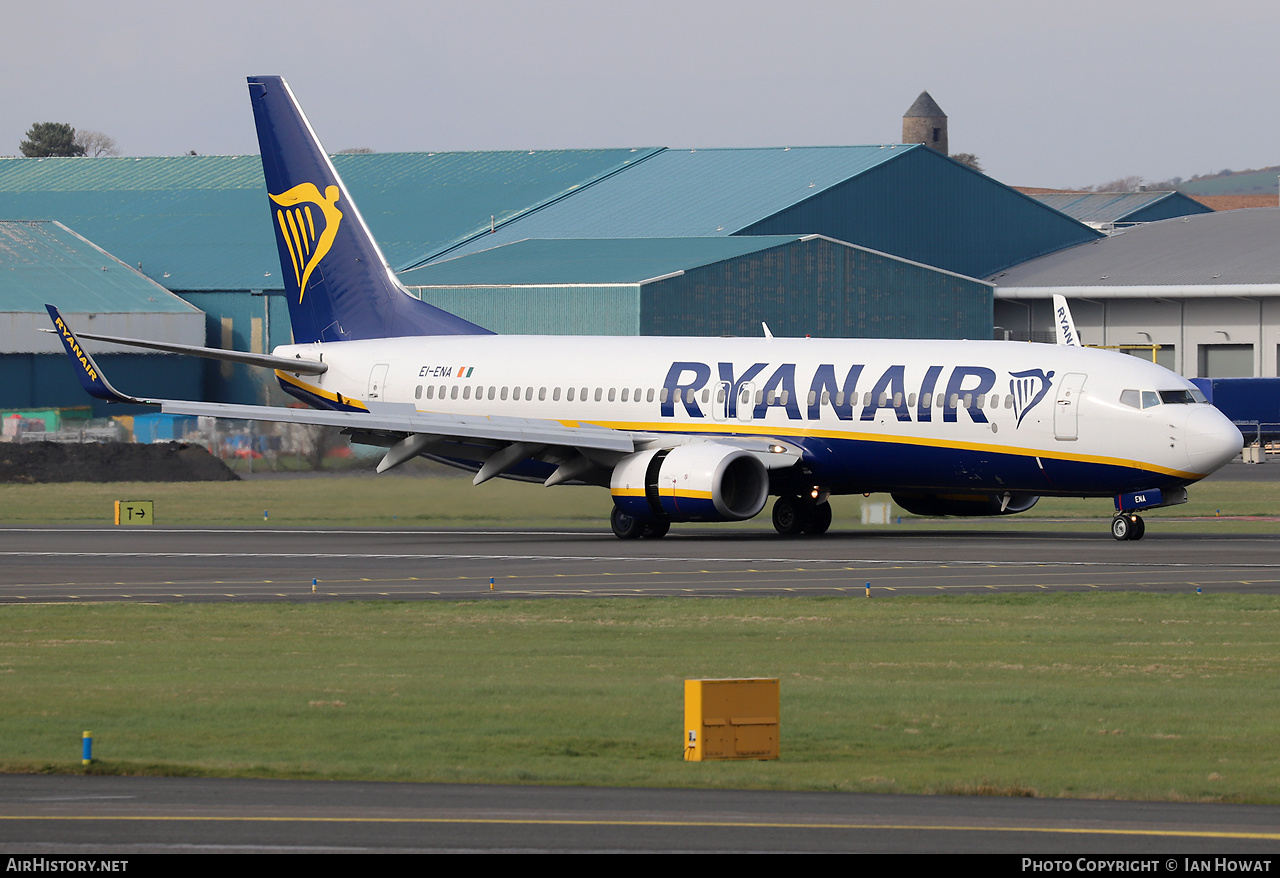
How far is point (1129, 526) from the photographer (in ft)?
131

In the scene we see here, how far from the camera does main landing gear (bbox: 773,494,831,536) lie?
43.7 meters

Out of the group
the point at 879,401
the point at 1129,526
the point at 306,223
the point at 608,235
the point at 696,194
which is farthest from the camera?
the point at 696,194

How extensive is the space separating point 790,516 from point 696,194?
156ft

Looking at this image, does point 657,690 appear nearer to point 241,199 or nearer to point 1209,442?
point 1209,442

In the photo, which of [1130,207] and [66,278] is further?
[1130,207]

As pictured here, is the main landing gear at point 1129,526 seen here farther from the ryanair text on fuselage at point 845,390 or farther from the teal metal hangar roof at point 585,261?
the teal metal hangar roof at point 585,261

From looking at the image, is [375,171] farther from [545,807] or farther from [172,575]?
[545,807]

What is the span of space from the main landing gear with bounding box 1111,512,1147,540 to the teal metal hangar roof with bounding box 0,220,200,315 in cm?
5811

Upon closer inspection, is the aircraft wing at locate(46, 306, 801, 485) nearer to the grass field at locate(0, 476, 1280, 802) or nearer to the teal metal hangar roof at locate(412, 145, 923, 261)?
the grass field at locate(0, 476, 1280, 802)

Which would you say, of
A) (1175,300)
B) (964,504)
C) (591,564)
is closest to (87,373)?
(591,564)

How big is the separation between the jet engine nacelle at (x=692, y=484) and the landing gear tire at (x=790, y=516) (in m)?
2.94

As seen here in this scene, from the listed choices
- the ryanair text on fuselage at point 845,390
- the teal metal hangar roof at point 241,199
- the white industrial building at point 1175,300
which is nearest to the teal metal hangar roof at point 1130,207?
the white industrial building at point 1175,300

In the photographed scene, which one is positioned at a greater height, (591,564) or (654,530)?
(654,530)

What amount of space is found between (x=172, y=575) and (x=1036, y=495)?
18329 millimetres
